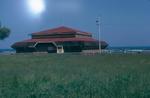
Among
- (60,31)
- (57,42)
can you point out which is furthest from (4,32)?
(57,42)

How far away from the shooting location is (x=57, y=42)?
80.7m

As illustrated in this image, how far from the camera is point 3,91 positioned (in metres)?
15.2

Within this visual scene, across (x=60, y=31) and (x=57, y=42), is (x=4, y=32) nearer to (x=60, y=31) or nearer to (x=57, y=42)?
(x=60, y=31)

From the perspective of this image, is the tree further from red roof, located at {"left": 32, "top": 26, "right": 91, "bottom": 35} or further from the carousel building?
red roof, located at {"left": 32, "top": 26, "right": 91, "bottom": 35}

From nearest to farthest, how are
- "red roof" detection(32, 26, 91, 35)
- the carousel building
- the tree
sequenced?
the carousel building → "red roof" detection(32, 26, 91, 35) → the tree

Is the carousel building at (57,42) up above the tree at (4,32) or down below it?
below

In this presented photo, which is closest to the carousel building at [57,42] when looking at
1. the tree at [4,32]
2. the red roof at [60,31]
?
the red roof at [60,31]

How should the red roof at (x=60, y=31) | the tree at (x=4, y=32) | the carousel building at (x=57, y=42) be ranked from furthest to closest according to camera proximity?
1. the tree at (x=4, y=32)
2. the red roof at (x=60, y=31)
3. the carousel building at (x=57, y=42)

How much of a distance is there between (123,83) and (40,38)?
7061 centimetres

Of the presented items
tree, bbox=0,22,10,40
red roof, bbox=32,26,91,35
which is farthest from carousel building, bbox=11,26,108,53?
tree, bbox=0,22,10,40

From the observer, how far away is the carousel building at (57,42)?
3095 inches

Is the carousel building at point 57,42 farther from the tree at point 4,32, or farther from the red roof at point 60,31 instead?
the tree at point 4,32

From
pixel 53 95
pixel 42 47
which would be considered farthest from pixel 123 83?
pixel 42 47

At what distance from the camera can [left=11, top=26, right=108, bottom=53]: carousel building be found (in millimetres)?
78625
